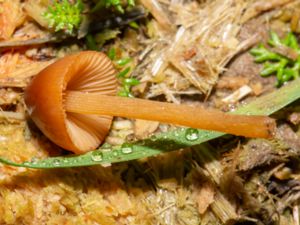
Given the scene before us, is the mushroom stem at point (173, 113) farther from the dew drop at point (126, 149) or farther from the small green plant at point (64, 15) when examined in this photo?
the small green plant at point (64, 15)

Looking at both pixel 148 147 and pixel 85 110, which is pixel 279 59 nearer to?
pixel 148 147

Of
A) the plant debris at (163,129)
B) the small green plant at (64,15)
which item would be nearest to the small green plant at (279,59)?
the plant debris at (163,129)

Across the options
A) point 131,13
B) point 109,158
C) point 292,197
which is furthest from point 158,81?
point 292,197

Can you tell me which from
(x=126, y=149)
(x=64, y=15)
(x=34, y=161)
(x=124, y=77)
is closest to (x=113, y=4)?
(x=64, y=15)

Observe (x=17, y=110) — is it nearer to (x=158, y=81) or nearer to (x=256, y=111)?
(x=158, y=81)

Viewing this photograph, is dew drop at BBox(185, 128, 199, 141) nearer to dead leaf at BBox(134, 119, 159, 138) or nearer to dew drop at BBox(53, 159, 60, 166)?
dead leaf at BBox(134, 119, 159, 138)

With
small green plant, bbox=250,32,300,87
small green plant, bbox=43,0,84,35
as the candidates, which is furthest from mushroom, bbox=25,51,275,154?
small green plant, bbox=250,32,300,87
